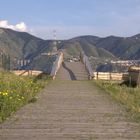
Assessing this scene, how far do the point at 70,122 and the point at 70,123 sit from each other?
0.15 meters

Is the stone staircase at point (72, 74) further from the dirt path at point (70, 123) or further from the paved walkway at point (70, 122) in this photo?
the dirt path at point (70, 123)

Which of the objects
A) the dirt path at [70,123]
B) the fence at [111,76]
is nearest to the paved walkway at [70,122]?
the dirt path at [70,123]

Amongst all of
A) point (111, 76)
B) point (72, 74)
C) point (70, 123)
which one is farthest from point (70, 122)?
point (111, 76)

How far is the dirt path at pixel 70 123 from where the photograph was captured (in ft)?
32.7

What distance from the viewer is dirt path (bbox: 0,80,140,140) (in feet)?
32.7

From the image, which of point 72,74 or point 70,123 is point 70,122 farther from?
point 72,74

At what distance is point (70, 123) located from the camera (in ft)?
38.0

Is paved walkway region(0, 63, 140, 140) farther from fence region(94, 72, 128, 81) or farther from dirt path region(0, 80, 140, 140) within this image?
fence region(94, 72, 128, 81)

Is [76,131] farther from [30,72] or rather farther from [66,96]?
[30,72]

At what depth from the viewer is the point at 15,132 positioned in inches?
407

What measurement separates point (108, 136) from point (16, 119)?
2.91 meters

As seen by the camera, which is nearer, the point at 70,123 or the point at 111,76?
the point at 70,123

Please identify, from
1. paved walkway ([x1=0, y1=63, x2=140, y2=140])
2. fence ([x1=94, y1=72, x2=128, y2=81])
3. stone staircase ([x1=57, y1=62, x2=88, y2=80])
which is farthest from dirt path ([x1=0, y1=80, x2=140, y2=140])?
fence ([x1=94, y1=72, x2=128, y2=81])

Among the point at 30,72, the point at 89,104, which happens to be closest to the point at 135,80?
the point at 30,72
